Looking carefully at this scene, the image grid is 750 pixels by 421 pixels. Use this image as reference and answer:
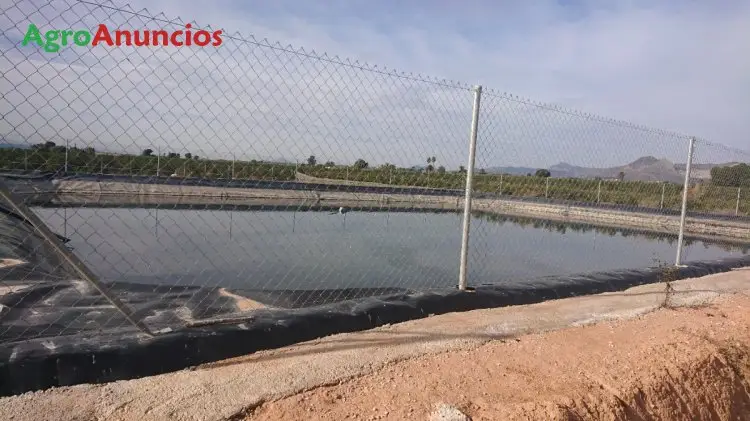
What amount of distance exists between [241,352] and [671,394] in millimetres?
3024

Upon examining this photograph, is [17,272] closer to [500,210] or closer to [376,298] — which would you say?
[376,298]

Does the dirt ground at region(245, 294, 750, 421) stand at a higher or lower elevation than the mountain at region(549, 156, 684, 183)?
lower

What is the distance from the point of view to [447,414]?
8.79 ft

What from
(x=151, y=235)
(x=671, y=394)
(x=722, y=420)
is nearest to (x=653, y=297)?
(x=722, y=420)

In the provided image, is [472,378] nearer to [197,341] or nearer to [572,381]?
[572,381]

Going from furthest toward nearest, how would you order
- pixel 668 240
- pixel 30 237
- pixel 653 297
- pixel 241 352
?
pixel 668 240 → pixel 30 237 → pixel 653 297 → pixel 241 352

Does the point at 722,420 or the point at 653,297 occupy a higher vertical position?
the point at 653,297

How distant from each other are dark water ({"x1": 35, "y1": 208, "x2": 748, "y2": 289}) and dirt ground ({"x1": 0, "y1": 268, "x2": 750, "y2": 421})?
81.1 inches

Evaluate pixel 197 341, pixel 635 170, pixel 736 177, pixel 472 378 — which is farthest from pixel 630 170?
pixel 736 177

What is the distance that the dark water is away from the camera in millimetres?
8102

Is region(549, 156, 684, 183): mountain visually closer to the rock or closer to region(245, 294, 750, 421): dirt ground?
region(245, 294, 750, 421): dirt ground

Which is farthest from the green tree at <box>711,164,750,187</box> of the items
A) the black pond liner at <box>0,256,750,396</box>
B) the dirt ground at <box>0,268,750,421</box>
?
the black pond liner at <box>0,256,750,396</box>

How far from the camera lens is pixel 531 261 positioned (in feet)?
36.8

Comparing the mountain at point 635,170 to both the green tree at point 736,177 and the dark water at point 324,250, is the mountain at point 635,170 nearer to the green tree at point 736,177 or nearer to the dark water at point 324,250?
the dark water at point 324,250
